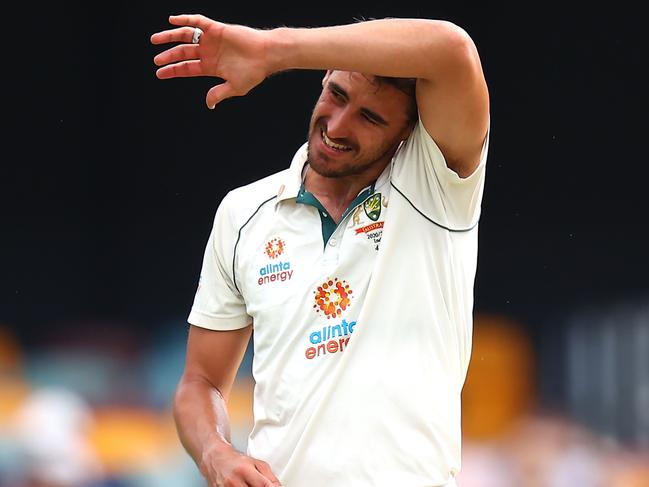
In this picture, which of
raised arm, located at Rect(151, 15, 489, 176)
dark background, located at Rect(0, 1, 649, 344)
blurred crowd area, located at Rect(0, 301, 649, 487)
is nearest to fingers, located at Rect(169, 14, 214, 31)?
raised arm, located at Rect(151, 15, 489, 176)

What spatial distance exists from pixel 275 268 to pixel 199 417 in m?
0.39

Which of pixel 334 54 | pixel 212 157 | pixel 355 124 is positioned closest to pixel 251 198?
→ pixel 355 124

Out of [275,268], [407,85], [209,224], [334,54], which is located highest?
[334,54]

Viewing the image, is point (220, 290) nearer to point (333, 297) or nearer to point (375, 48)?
point (333, 297)

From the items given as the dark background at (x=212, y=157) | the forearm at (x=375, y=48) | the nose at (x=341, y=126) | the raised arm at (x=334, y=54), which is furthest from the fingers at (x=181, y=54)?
the dark background at (x=212, y=157)

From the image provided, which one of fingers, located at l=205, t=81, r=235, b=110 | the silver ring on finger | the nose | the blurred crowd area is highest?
the silver ring on finger

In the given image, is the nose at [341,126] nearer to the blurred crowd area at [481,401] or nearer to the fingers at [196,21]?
the fingers at [196,21]

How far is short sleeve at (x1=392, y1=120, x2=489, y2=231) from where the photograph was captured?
8.22 ft

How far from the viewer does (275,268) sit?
2.58 m

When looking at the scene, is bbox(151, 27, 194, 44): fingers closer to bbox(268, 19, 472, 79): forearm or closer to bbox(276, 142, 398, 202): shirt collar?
bbox(268, 19, 472, 79): forearm

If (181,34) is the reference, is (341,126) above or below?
below

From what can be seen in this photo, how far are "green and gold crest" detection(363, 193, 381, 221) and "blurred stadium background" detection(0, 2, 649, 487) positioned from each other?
2.75 meters

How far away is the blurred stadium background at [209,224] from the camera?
5383mm
